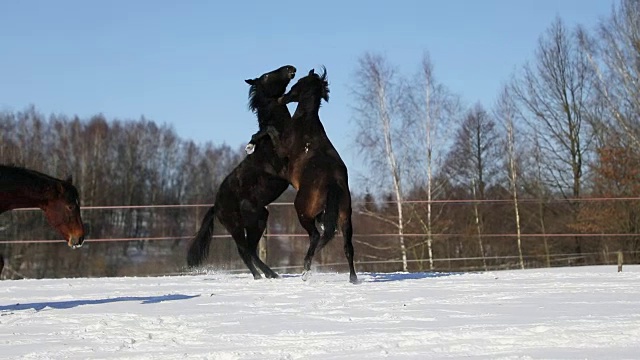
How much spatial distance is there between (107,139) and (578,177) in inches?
962

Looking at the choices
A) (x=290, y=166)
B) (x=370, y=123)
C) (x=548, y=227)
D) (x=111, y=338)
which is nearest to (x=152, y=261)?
(x=370, y=123)

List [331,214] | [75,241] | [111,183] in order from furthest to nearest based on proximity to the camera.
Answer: [111,183] < [331,214] < [75,241]

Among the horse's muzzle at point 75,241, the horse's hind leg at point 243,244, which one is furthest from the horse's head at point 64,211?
the horse's hind leg at point 243,244

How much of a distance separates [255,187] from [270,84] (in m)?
1.19

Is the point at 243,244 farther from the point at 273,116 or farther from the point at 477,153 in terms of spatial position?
the point at 477,153

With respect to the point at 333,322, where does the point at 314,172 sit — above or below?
above

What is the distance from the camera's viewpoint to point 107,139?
4062 cm

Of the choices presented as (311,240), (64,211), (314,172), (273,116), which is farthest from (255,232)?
(64,211)

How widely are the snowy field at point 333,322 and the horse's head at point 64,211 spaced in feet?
1.81

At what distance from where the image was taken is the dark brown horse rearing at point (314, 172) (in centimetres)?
743

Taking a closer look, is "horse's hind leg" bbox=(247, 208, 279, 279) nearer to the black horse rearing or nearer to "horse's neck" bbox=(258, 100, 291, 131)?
the black horse rearing

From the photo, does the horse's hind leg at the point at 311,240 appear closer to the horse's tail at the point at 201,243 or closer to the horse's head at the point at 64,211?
the horse's tail at the point at 201,243

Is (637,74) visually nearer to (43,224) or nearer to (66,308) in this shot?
(43,224)

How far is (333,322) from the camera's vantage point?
4.51 metres
